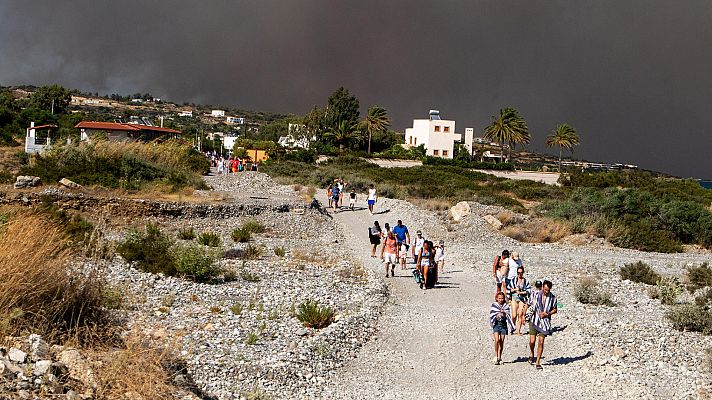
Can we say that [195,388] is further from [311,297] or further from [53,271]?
[311,297]

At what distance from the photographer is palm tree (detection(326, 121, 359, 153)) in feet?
327

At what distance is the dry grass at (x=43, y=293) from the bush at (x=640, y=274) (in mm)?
18429

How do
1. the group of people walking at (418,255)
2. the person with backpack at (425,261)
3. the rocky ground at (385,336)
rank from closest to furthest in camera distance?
1. the rocky ground at (385,336)
2. the person with backpack at (425,261)
3. the group of people walking at (418,255)

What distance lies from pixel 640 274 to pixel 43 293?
19744 millimetres

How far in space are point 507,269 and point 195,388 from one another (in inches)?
393

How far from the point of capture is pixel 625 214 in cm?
3972

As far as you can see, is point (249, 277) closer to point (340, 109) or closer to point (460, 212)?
point (460, 212)

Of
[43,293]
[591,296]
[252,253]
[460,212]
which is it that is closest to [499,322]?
[43,293]

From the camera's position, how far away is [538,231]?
1387 inches

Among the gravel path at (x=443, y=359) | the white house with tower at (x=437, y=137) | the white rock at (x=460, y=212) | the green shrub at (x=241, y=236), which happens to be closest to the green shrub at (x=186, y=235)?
the green shrub at (x=241, y=236)

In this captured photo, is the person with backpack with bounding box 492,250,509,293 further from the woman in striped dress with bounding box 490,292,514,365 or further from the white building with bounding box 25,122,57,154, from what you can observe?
the white building with bounding box 25,122,57,154

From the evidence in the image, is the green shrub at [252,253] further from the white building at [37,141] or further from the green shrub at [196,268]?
the white building at [37,141]

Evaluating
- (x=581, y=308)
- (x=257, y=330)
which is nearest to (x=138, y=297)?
(x=257, y=330)

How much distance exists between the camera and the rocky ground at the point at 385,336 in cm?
1091
